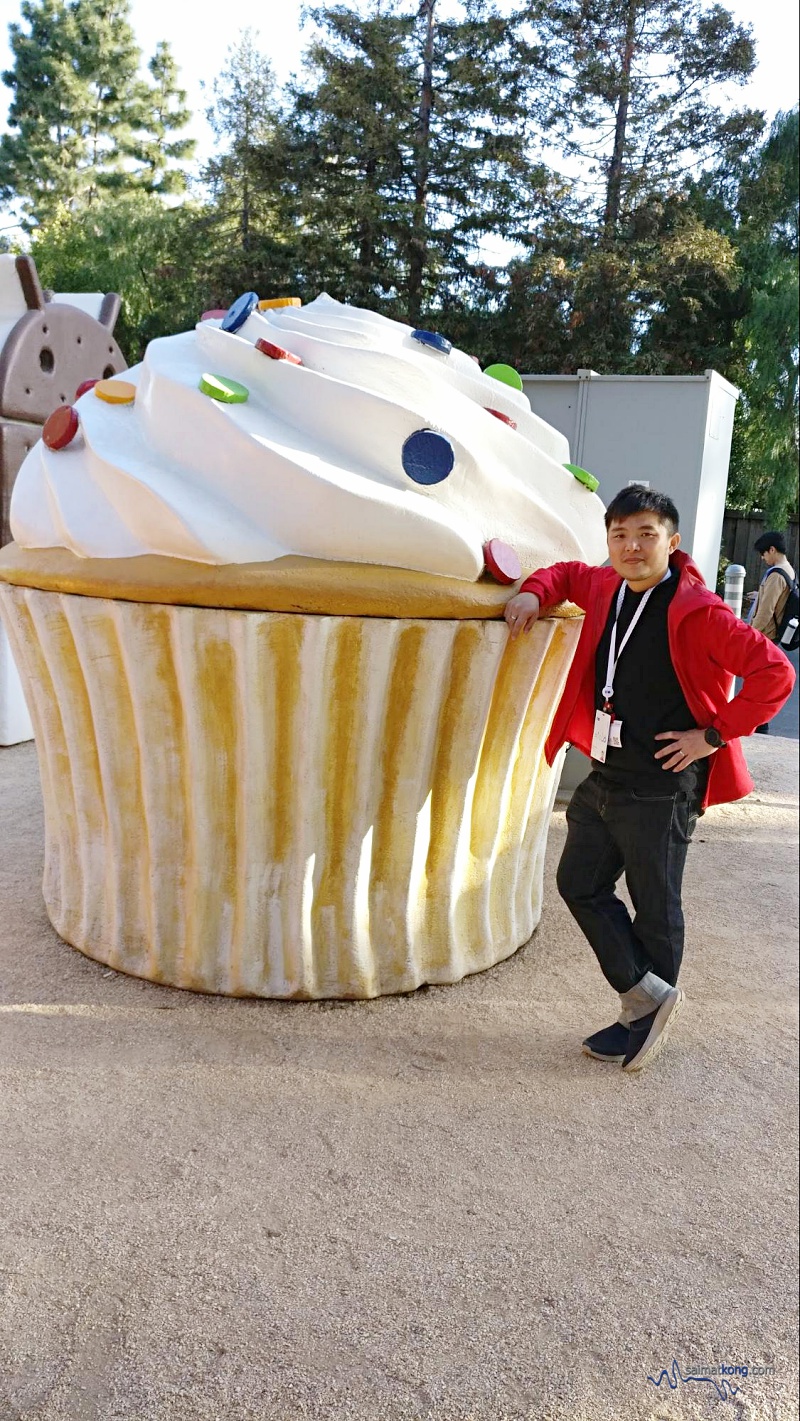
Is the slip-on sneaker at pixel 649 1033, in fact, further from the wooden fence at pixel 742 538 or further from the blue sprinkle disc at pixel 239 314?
the wooden fence at pixel 742 538

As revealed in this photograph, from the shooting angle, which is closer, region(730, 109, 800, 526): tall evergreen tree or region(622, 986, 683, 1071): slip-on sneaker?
region(622, 986, 683, 1071): slip-on sneaker

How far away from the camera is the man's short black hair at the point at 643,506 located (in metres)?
2.24

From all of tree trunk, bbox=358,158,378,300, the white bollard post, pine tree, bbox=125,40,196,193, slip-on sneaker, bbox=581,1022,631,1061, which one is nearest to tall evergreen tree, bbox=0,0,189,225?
pine tree, bbox=125,40,196,193

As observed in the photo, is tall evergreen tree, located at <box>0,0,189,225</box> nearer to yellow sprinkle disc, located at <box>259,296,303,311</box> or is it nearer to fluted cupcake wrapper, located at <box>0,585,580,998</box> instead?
yellow sprinkle disc, located at <box>259,296,303,311</box>

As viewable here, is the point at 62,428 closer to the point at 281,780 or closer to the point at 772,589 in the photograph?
the point at 281,780

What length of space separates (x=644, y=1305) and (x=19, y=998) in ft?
5.69

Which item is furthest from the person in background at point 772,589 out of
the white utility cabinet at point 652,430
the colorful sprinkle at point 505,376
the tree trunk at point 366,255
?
the tree trunk at point 366,255

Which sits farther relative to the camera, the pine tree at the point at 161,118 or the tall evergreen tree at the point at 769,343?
the tall evergreen tree at the point at 769,343

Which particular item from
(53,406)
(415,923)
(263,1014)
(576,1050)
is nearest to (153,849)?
(263,1014)

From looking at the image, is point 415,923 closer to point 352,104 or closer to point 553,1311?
point 553,1311

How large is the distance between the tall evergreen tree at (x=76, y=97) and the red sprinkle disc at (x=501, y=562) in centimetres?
201

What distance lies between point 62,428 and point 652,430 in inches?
180

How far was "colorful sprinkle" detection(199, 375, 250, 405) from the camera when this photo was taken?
252 centimetres

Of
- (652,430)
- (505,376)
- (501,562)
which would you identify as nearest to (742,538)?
(652,430)
